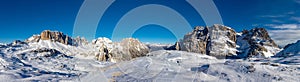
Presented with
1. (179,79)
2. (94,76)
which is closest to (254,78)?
(179,79)

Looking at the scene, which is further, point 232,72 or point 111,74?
point 232,72

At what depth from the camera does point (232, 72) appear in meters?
42.4

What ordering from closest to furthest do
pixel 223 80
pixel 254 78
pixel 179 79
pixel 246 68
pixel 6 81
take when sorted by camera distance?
pixel 179 79
pixel 223 80
pixel 254 78
pixel 246 68
pixel 6 81

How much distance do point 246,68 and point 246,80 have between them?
23.7 ft

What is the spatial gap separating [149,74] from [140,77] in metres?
2.06

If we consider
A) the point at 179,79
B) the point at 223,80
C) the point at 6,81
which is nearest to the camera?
the point at 179,79

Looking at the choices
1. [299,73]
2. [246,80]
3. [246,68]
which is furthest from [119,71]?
[299,73]

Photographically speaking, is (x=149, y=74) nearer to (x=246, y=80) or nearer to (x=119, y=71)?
(x=119, y=71)

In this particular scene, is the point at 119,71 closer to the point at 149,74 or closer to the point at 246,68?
the point at 149,74

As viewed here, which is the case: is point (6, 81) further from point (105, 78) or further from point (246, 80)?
point (246, 80)

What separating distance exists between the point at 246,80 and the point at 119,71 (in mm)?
17228

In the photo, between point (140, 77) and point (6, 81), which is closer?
point (140, 77)

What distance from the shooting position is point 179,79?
115 feet

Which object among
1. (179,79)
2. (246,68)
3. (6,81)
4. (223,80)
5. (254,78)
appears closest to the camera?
(179,79)
